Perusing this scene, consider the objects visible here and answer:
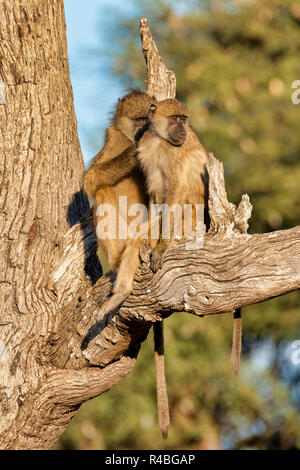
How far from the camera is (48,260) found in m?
4.71

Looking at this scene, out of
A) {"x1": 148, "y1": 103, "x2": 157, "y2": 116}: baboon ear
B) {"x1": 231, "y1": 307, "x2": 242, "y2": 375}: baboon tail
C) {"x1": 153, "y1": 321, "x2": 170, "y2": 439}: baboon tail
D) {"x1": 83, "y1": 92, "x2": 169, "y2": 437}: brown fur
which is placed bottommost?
{"x1": 153, "y1": 321, "x2": 170, "y2": 439}: baboon tail

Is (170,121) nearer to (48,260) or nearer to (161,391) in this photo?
(48,260)

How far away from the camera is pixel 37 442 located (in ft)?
15.0

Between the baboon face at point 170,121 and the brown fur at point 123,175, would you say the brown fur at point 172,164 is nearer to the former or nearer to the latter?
the baboon face at point 170,121

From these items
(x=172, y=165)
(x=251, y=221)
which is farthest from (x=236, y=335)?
(x=251, y=221)

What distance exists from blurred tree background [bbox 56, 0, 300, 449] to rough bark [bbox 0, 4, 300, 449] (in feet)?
17.3

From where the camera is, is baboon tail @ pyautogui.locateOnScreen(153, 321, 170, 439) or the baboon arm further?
the baboon arm

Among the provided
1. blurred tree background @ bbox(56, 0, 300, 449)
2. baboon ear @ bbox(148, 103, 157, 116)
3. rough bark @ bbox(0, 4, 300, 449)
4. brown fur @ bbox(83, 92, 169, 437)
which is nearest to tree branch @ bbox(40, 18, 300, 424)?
rough bark @ bbox(0, 4, 300, 449)

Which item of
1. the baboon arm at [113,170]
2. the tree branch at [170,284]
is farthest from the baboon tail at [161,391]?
the baboon arm at [113,170]

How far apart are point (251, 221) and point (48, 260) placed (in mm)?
6757

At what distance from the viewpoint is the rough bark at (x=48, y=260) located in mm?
4371

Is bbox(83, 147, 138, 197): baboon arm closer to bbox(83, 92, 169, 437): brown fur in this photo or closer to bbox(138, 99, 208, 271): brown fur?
bbox(83, 92, 169, 437): brown fur

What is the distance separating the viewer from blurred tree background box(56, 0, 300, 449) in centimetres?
1005
